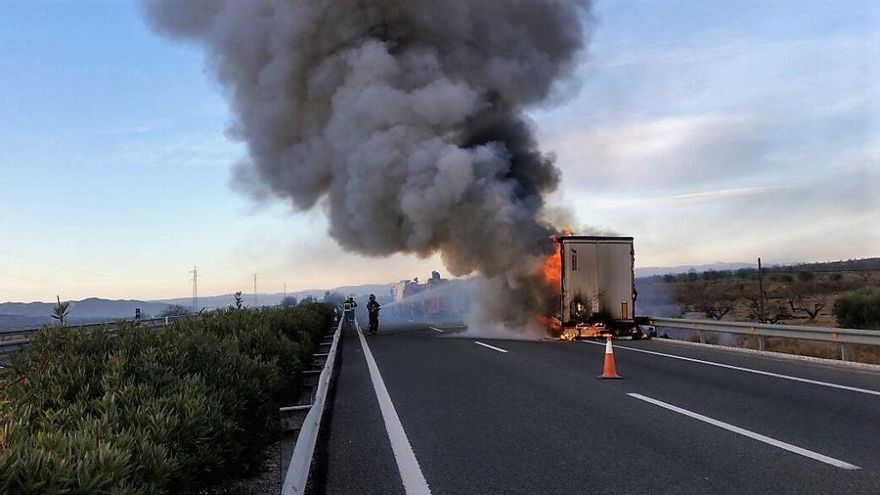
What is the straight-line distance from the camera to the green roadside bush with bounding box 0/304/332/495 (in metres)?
3.04

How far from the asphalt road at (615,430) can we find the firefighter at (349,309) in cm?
1888

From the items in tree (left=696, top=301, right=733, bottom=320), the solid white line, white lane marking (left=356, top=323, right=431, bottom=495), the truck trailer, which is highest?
the truck trailer

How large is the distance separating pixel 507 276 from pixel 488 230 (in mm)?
1713

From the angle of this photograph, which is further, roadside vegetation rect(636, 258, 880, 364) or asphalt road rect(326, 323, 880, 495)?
roadside vegetation rect(636, 258, 880, 364)

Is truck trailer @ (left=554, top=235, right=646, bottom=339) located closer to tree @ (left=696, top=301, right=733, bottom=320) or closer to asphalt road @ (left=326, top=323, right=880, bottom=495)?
asphalt road @ (left=326, top=323, right=880, bottom=495)

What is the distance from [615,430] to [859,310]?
2120cm

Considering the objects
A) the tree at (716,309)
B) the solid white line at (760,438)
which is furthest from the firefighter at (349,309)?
the solid white line at (760,438)

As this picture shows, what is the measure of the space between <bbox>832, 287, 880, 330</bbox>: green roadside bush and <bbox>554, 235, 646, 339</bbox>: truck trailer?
8.92 meters

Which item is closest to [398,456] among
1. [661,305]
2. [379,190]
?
[379,190]

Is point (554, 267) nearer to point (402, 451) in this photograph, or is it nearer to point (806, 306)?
point (402, 451)

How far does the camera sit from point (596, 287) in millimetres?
19375

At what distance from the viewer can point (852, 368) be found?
1150cm

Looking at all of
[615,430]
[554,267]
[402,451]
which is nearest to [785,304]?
[554,267]

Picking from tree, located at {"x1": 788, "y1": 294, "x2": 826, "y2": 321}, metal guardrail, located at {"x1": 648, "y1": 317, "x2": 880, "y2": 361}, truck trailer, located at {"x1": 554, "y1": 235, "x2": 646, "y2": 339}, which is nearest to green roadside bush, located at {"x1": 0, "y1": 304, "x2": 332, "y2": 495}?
metal guardrail, located at {"x1": 648, "y1": 317, "x2": 880, "y2": 361}
